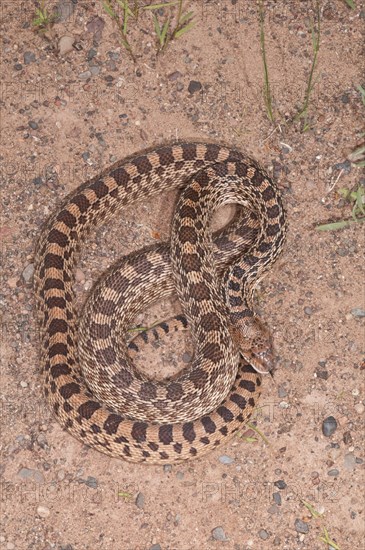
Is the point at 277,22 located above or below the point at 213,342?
above

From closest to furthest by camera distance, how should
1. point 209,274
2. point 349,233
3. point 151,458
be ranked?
1. point 151,458
2. point 209,274
3. point 349,233

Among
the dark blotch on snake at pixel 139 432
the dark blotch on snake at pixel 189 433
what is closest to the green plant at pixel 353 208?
the dark blotch on snake at pixel 189 433

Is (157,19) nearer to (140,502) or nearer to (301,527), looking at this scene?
(140,502)

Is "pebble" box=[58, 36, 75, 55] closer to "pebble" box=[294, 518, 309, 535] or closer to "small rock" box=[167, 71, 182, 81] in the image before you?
"small rock" box=[167, 71, 182, 81]

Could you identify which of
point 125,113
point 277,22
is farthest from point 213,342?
point 277,22

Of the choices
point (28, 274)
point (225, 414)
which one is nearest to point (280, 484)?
point (225, 414)

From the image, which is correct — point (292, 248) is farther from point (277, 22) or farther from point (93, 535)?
point (93, 535)

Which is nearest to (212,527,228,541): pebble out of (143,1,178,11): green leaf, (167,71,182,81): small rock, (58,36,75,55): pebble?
(167,71,182,81): small rock
